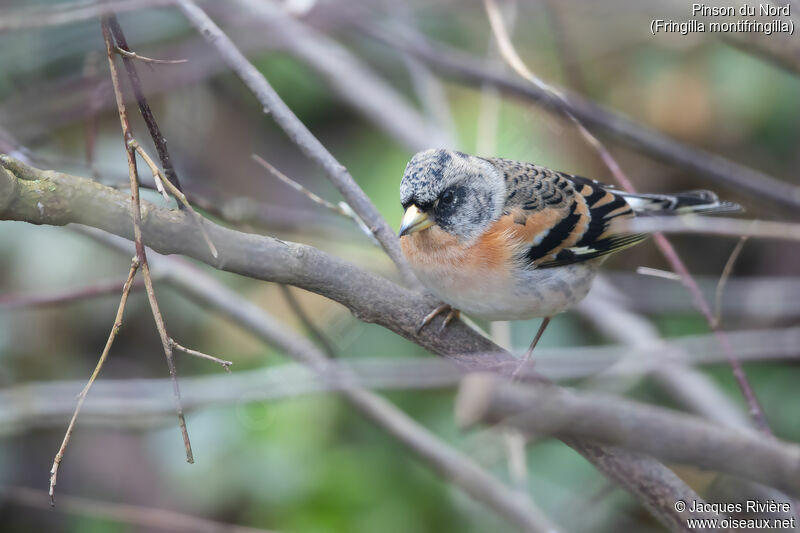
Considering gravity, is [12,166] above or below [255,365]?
above

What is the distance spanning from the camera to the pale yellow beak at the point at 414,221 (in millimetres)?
2666

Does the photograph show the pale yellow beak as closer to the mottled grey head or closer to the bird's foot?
the mottled grey head

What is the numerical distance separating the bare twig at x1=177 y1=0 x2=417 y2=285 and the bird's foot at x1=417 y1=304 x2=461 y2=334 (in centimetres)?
25

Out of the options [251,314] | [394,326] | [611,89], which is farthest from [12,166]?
[611,89]

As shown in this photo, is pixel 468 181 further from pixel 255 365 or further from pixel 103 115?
pixel 103 115

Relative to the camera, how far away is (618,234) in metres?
3.08

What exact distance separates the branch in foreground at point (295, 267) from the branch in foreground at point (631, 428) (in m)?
0.70

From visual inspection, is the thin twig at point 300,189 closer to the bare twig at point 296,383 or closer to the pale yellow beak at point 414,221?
the pale yellow beak at point 414,221

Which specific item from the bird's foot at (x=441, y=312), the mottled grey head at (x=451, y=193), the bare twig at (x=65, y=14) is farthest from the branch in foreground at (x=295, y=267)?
the bare twig at (x=65, y=14)

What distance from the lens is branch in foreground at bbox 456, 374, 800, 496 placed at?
1.16 metres

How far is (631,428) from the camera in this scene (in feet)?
4.05

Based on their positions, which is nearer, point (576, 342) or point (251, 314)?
point (251, 314)

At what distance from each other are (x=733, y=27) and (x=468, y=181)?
4.20 ft

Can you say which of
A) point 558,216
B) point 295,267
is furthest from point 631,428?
point 558,216
